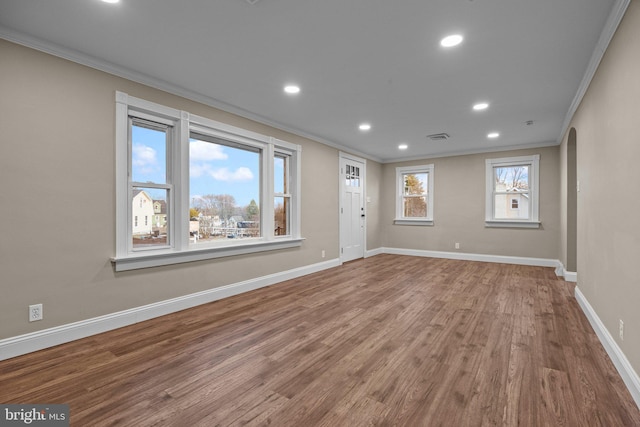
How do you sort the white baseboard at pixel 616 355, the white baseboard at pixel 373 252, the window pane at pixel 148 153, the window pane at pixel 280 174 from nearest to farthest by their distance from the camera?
the white baseboard at pixel 616 355, the window pane at pixel 148 153, the window pane at pixel 280 174, the white baseboard at pixel 373 252

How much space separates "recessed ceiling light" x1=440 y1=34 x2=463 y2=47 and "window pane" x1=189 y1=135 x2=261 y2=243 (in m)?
2.87

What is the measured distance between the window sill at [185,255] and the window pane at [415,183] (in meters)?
4.16

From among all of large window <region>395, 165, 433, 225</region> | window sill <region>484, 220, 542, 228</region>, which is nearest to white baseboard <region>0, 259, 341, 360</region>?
large window <region>395, 165, 433, 225</region>

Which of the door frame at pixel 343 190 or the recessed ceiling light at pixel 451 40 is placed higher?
the recessed ceiling light at pixel 451 40

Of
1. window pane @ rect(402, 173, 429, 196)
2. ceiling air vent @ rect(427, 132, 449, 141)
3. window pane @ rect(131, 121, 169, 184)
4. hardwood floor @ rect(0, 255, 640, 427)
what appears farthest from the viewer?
window pane @ rect(402, 173, 429, 196)

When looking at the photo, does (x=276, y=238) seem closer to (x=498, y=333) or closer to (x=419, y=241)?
(x=498, y=333)

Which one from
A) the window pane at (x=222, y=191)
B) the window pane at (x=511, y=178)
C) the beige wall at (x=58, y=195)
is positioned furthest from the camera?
the window pane at (x=511, y=178)

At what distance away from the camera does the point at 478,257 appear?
21.9 feet

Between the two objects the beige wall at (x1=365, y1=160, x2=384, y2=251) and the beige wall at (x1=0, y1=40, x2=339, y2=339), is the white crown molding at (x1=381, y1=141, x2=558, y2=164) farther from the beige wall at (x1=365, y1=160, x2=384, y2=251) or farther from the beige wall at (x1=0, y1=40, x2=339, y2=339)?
the beige wall at (x1=0, y1=40, x2=339, y2=339)

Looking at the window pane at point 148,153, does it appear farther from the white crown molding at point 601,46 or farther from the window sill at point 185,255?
the white crown molding at point 601,46

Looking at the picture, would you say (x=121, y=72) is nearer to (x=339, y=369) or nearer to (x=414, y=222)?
(x=339, y=369)

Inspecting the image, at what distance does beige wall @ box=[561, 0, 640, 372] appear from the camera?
73.0 inches

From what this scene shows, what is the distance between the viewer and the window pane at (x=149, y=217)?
3146 mm

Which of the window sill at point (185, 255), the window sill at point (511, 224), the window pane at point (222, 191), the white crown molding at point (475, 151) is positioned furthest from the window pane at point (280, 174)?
the window sill at point (511, 224)
